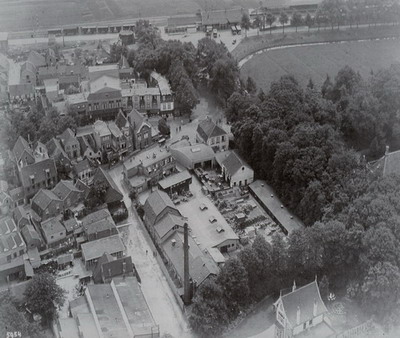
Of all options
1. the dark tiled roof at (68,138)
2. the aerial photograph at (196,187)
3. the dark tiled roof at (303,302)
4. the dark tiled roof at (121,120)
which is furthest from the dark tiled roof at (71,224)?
the dark tiled roof at (303,302)

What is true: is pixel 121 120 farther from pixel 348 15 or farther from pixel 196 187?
pixel 348 15

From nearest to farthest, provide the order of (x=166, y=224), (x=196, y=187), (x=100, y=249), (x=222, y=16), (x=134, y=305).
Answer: (x=134, y=305) < (x=100, y=249) < (x=166, y=224) < (x=196, y=187) < (x=222, y=16)

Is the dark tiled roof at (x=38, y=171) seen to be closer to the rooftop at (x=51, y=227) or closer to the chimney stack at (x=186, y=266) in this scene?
the rooftop at (x=51, y=227)

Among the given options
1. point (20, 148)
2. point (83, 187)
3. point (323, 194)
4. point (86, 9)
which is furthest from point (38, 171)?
point (86, 9)

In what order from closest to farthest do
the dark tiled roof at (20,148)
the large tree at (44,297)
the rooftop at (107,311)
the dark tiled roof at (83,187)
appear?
the rooftop at (107,311), the large tree at (44,297), the dark tiled roof at (83,187), the dark tiled roof at (20,148)

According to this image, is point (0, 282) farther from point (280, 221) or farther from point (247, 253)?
point (280, 221)

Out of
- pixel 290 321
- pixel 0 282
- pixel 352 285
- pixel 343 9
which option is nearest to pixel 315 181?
pixel 352 285

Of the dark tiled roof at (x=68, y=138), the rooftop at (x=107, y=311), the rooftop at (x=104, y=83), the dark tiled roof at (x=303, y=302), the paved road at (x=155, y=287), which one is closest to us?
the rooftop at (x=107, y=311)
